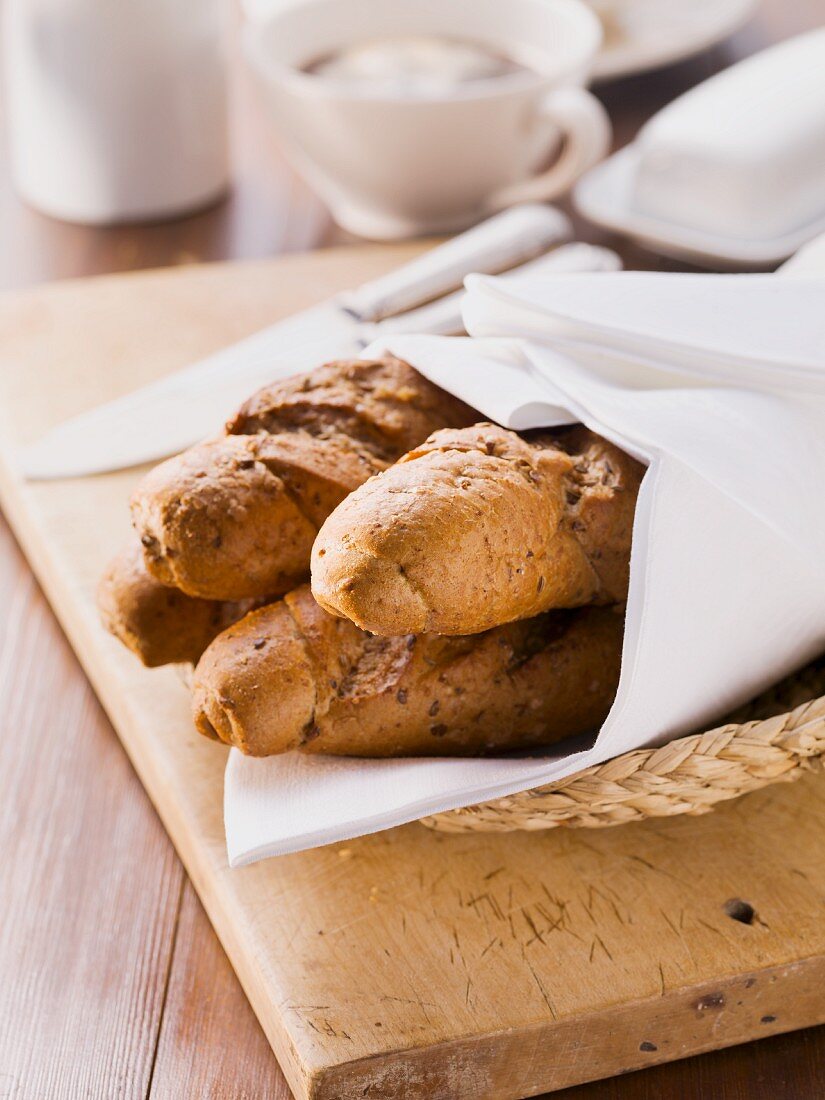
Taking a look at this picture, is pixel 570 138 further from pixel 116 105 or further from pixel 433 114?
pixel 116 105

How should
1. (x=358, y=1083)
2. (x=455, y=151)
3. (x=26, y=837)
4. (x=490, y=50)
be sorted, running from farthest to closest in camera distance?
1. (x=490, y=50)
2. (x=455, y=151)
3. (x=26, y=837)
4. (x=358, y=1083)

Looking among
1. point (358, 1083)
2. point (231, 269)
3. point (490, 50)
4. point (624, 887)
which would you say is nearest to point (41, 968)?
point (358, 1083)

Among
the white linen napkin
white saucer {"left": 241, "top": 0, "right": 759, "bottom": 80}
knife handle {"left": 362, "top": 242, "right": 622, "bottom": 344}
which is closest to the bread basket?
the white linen napkin

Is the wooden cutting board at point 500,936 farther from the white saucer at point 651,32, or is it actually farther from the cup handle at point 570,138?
the white saucer at point 651,32

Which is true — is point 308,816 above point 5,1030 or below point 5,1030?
above

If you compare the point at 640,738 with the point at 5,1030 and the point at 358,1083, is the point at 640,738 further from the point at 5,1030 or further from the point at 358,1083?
the point at 5,1030

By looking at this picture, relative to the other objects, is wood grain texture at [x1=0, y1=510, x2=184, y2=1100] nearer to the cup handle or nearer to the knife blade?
the knife blade

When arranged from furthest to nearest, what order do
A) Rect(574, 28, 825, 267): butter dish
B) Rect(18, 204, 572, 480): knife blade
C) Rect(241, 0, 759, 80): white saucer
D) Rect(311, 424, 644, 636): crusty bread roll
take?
Rect(241, 0, 759, 80): white saucer
Rect(574, 28, 825, 267): butter dish
Rect(18, 204, 572, 480): knife blade
Rect(311, 424, 644, 636): crusty bread roll

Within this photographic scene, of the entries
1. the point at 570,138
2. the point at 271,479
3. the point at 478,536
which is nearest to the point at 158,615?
the point at 271,479
